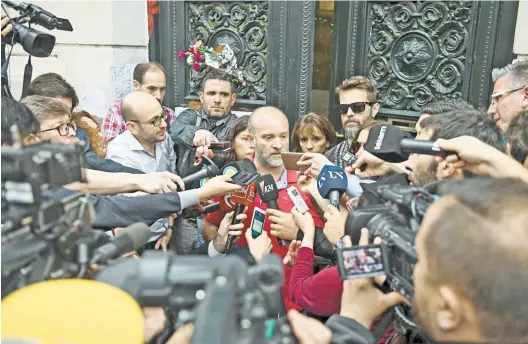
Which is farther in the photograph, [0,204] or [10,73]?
[10,73]

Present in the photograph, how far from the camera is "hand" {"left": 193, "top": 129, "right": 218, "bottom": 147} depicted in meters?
3.20

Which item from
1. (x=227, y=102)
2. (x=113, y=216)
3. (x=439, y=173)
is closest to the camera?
(x=439, y=173)

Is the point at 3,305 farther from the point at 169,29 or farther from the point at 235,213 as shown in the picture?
the point at 169,29

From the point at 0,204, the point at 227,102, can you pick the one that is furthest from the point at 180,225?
the point at 0,204

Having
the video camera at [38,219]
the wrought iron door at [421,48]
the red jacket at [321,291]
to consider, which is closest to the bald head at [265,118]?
the red jacket at [321,291]

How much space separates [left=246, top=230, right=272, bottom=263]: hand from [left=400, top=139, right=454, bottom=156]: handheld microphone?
2.63 ft

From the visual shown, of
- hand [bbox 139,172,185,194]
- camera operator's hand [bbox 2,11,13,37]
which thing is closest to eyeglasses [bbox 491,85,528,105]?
hand [bbox 139,172,185,194]

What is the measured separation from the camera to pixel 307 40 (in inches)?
159

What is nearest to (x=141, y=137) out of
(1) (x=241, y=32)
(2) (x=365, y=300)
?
(1) (x=241, y=32)

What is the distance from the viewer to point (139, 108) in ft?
9.44

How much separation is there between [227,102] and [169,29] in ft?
4.10

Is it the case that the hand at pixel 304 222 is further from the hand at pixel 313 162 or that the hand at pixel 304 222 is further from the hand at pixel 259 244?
the hand at pixel 313 162

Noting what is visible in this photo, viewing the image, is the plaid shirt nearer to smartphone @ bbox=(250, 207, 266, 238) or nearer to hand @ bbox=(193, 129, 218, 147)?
hand @ bbox=(193, 129, 218, 147)

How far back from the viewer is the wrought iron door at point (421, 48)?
3.42 metres
